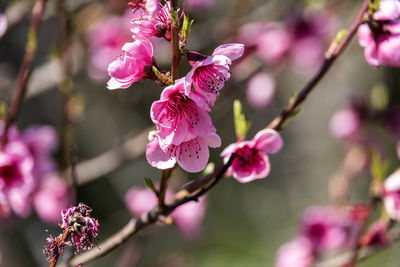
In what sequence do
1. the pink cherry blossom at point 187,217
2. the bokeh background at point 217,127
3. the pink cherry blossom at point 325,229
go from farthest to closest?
the bokeh background at point 217,127 < the pink cherry blossom at point 187,217 < the pink cherry blossom at point 325,229

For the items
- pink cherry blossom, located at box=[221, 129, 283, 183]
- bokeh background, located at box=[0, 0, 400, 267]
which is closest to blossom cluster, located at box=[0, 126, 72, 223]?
bokeh background, located at box=[0, 0, 400, 267]

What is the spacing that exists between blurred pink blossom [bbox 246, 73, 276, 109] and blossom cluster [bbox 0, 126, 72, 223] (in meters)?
1.07

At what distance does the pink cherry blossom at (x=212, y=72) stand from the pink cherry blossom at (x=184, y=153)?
94mm

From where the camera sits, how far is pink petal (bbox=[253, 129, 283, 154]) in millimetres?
985

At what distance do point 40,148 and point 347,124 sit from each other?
4.07ft

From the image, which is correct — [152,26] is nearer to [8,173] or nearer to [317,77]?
[317,77]

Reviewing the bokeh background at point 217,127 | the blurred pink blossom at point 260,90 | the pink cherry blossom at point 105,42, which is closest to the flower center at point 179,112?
the bokeh background at point 217,127

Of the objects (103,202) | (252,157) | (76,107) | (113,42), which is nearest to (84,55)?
(113,42)

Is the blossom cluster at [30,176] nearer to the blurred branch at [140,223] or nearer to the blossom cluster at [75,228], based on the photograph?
the blurred branch at [140,223]

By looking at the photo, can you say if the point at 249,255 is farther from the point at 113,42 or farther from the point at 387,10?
the point at 387,10

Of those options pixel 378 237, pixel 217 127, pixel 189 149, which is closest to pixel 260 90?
pixel 378 237

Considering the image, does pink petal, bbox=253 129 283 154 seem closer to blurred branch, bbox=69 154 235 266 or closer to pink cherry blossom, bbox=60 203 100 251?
blurred branch, bbox=69 154 235 266

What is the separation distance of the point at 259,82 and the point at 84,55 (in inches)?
34.8

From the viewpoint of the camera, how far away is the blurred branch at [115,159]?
1824 millimetres
